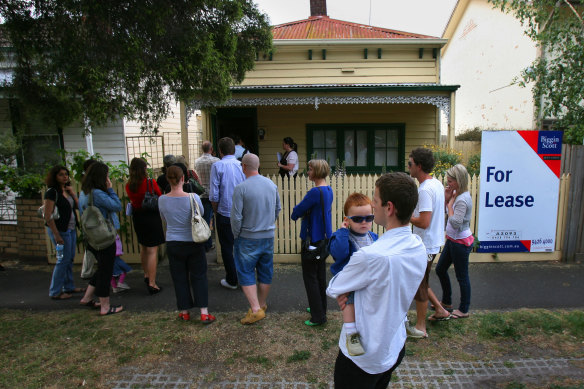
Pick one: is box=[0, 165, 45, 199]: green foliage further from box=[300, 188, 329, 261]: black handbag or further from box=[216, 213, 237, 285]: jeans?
box=[300, 188, 329, 261]: black handbag

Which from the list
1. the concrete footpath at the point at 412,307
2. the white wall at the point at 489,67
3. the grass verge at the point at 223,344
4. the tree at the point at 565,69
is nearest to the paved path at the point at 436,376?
the concrete footpath at the point at 412,307

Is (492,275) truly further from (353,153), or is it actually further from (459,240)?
(353,153)

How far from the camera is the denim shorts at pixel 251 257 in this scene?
4.16m

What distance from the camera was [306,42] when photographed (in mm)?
11148

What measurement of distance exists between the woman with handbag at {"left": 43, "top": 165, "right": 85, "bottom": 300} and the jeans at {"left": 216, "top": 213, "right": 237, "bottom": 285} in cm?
189

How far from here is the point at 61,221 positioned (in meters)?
4.87

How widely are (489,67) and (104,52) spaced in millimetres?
Result: 18015

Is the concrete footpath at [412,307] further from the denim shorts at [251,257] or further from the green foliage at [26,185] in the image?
the green foliage at [26,185]

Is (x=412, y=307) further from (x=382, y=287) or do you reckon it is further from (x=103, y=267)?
(x=103, y=267)

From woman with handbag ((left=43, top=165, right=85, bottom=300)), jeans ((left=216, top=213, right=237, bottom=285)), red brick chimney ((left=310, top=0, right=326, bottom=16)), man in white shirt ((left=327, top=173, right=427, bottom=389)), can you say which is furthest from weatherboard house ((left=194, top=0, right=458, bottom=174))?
man in white shirt ((left=327, top=173, right=427, bottom=389))

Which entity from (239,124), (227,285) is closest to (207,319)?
(227,285)

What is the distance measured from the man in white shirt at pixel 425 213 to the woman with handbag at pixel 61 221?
418cm

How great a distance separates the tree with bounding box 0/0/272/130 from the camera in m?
4.20

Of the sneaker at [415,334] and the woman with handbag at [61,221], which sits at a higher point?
the woman with handbag at [61,221]
